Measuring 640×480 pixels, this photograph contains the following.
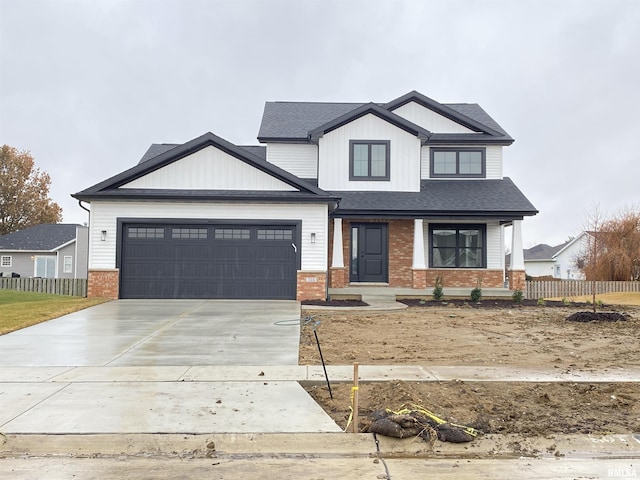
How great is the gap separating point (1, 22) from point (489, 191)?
23.6 meters

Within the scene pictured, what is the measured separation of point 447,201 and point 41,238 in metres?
32.6

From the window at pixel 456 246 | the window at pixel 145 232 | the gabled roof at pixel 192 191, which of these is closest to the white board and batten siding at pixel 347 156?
the window at pixel 456 246

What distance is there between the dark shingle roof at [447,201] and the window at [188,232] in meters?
5.13

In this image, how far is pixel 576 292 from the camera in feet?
77.6

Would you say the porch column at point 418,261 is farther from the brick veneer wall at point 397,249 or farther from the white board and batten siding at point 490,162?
the white board and batten siding at point 490,162

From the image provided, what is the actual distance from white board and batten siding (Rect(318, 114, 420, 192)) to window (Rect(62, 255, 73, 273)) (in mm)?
25562

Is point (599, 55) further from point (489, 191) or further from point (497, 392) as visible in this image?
point (497, 392)

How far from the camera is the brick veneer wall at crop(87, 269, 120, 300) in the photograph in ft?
58.8

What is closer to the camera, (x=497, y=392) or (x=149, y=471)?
(x=149, y=471)

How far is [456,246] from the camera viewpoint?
21.5m

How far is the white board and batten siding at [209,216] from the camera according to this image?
1798 cm

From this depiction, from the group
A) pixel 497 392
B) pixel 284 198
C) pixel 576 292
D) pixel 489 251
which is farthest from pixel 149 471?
pixel 576 292

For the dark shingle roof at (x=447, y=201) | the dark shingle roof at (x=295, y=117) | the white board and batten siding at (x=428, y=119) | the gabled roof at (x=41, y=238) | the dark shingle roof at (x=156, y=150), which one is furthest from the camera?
the gabled roof at (x=41, y=238)

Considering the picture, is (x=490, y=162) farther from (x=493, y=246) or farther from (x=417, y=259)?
(x=417, y=259)
